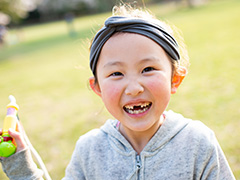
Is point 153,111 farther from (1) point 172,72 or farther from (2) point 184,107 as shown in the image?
(2) point 184,107

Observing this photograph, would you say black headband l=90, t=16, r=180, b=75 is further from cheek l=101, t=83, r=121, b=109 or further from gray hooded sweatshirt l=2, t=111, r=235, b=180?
gray hooded sweatshirt l=2, t=111, r=235, b=180

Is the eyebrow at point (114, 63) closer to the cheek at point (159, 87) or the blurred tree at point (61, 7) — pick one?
the cheek at point (159, 87)

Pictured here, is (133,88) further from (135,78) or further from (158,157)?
(158,157)

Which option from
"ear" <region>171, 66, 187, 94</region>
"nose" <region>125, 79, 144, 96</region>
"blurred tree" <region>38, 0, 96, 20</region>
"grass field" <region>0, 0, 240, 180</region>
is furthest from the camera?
"blurred tree" <region>38, 0, 96, 20</region>

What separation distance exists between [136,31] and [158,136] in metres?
0.68

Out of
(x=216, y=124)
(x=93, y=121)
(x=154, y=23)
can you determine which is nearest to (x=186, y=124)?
(x=154, y=23)

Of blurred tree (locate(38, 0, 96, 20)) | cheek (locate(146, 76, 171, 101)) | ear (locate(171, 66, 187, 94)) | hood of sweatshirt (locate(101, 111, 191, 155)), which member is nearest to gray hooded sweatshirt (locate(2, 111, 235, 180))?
hood of sweatshirt (locate(101, 111, 191, 155))

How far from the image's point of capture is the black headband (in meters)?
1.66

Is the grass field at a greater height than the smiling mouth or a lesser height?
greater

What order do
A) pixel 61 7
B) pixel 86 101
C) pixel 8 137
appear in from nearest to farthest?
pixel 8 137 → pixel 86 101 → pixel 61 7

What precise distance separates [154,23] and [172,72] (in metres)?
0.32

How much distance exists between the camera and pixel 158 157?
179 cm

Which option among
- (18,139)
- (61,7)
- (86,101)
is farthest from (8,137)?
(61,7)

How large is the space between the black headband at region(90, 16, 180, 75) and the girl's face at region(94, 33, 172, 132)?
29 mm
